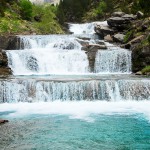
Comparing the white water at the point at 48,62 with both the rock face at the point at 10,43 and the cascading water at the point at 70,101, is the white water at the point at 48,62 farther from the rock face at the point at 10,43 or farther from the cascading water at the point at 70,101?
the rock face at the point at 10,43

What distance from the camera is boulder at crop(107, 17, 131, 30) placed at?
40.6 metres

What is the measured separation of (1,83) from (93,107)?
233 inches

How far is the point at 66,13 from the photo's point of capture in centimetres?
6869

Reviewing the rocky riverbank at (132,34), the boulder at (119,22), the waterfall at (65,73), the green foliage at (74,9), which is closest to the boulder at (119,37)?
the rocky riverbank at (132,34)

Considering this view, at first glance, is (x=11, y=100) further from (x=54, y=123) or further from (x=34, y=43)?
(x=34, y=43)

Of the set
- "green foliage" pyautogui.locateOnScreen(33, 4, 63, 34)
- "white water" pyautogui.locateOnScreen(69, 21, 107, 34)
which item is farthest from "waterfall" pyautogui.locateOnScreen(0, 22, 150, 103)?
"white water" pyautogui.locateOnScreen(69, 21, 107, 34)

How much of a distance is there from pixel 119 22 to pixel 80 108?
75.2 ft

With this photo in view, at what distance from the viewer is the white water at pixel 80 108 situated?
18.4m

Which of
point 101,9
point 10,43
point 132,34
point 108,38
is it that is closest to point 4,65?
point 10,43

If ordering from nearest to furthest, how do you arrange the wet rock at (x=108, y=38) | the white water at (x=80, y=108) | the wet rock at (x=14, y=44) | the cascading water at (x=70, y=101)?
the cascading water at (x=70, y=101) → the white water at (x=80, y=108) → the wet rock at (x=14, y=44) → the wet rock at (x=108, y=38)

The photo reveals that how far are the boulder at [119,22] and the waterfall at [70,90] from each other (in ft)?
63.4

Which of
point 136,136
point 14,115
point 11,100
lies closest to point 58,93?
point 11,100

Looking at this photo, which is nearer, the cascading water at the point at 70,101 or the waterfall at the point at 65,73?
the cascading water at the point at 70,101

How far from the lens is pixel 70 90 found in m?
21.8
